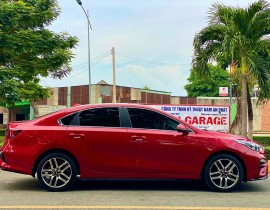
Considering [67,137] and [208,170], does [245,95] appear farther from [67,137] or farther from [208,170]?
[67,137]

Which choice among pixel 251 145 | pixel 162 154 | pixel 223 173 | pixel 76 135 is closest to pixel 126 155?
pixel 162 154

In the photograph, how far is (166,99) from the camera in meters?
48.5

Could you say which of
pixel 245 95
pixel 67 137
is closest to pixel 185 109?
pixel 245 95

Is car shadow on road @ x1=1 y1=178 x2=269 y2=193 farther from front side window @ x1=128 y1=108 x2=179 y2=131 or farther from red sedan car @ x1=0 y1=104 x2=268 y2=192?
front side window @ x1=128 y1=108 x2=179 y2=131

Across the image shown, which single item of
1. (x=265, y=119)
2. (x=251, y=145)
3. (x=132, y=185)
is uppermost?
(x=251, y=145)

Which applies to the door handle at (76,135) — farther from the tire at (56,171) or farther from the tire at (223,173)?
the tire at (223,173)

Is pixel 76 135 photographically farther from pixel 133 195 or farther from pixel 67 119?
pixel 133 195

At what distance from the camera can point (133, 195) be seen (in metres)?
6.62

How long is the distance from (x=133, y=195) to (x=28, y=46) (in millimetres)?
13391

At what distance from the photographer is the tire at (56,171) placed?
681cm

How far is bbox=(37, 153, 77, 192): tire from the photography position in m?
6.81

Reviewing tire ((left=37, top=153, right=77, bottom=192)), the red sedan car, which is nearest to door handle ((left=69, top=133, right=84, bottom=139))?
the red sedan car

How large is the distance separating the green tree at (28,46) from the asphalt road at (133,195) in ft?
35.3

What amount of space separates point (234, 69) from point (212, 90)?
56811 millimetres
